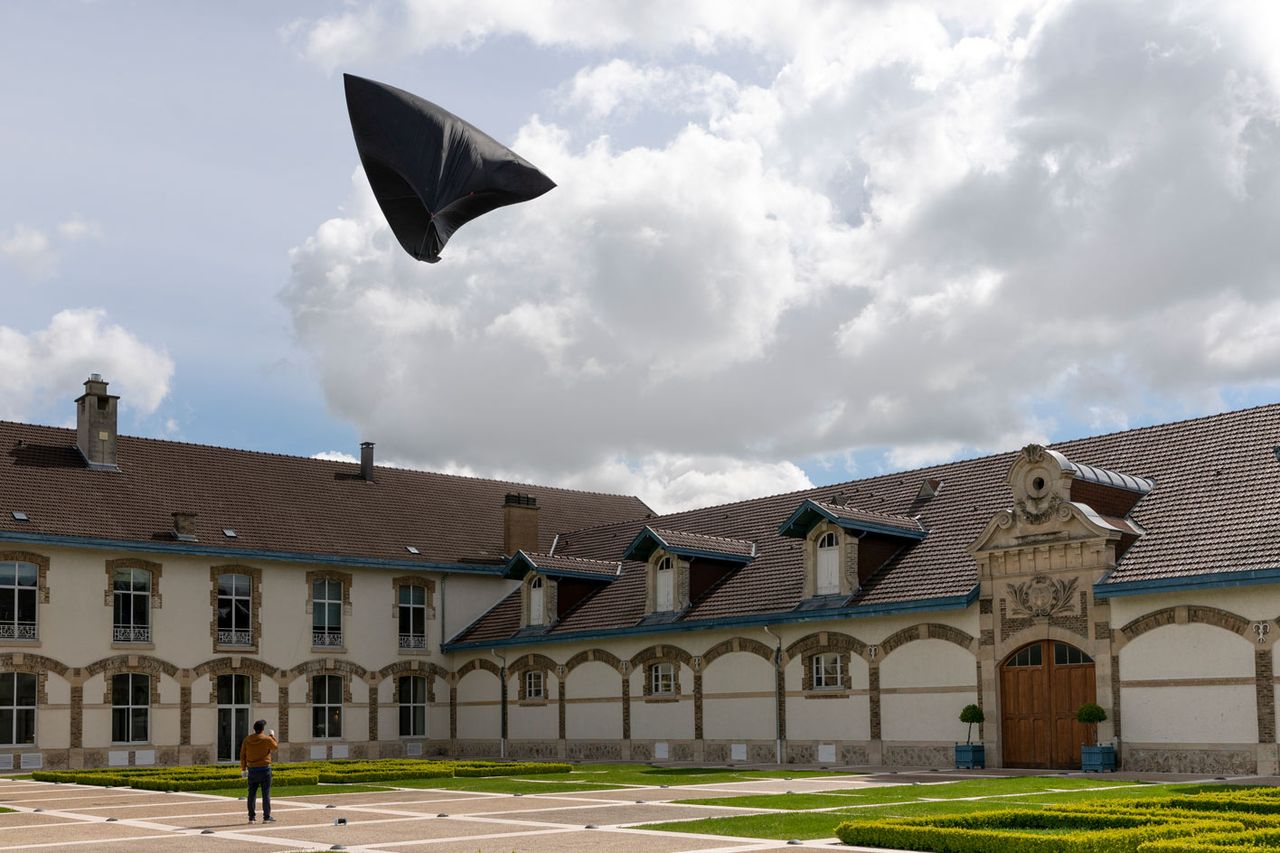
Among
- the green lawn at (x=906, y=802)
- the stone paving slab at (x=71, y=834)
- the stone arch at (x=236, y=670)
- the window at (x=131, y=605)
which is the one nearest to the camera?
the green lawn at (x=906, y=802)

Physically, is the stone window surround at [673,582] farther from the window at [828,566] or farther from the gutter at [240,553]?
the gutter at [240,553]

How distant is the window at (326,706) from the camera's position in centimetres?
Answer: 3844

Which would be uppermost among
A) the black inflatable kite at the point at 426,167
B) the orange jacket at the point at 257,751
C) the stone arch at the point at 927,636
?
the black inflatable kite at the point at 426,167

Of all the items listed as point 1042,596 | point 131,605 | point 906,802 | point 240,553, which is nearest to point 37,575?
point 131,605

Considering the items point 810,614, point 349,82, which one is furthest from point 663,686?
point 349,82

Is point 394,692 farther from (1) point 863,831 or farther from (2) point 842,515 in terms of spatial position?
(1) point 863,831

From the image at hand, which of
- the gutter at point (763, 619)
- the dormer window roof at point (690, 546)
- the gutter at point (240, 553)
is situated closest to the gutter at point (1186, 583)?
the gutter at point (763, 619)

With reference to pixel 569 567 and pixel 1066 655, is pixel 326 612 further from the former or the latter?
pixel 1066 655

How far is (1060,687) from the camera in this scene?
85.1 feet

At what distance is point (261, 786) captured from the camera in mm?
17672

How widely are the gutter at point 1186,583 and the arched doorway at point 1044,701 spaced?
1434mm

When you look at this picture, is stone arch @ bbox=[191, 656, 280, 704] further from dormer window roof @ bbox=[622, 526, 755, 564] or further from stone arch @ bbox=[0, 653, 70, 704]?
dormer window roof @ bbox=[622, 526, 755, 564]

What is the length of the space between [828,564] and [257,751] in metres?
15.2

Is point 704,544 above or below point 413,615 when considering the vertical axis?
above
